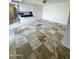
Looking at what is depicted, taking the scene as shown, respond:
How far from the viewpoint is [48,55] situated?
87cm

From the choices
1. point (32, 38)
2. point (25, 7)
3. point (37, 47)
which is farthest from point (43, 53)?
point (25, 7)

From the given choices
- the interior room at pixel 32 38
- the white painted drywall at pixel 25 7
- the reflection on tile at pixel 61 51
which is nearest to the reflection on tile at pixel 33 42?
the interior room at pixel 32 38

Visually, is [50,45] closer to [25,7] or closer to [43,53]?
[43,53]

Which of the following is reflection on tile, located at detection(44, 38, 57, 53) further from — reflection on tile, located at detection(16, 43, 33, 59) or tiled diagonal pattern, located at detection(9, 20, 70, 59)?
reflection on tile, located at detection(16, 43, 33, 59)

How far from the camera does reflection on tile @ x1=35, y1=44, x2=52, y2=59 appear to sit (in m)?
0.85

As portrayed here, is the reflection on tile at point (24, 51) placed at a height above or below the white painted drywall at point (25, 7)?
below

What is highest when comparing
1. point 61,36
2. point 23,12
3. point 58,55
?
point 23,12

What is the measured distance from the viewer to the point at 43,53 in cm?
89

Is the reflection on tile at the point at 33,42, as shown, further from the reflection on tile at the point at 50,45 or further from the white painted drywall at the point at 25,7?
the white painted drywall at the point at 25,7

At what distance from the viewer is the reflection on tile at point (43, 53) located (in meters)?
0.85
